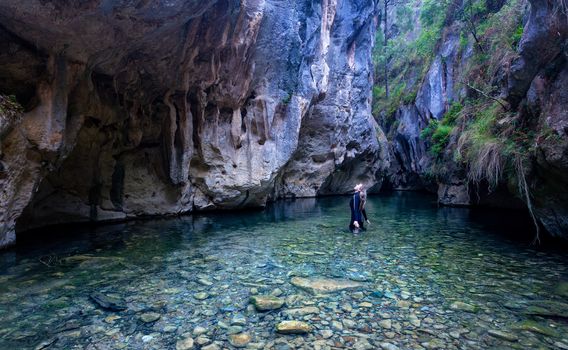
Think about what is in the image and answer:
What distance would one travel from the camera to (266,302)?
482 centimetres

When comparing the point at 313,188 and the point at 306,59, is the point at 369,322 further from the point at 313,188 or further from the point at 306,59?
the point at 313,188

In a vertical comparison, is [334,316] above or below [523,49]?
below

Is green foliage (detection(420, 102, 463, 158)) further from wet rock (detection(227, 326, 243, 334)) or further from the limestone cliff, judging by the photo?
wet rock (detection(227, 326, 243, 334))

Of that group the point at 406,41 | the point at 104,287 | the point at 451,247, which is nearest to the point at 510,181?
the point at 451,247

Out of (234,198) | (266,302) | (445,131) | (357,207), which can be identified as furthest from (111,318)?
(445,131)

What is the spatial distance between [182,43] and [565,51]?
396 inches

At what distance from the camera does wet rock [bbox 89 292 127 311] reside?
15.1 ft

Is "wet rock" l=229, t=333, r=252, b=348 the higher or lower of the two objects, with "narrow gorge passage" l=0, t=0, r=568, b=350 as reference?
lower

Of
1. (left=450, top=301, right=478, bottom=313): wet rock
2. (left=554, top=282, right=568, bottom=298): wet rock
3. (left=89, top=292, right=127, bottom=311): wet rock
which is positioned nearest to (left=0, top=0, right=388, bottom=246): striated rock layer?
(left=89, top=292, right=127, bottom=311): wet rock

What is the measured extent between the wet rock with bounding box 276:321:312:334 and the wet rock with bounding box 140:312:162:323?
1583 mm

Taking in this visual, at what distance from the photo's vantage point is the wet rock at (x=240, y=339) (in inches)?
146

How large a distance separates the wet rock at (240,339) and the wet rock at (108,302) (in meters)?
1.77

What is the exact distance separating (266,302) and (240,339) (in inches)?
40.6

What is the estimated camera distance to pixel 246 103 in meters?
16.1
